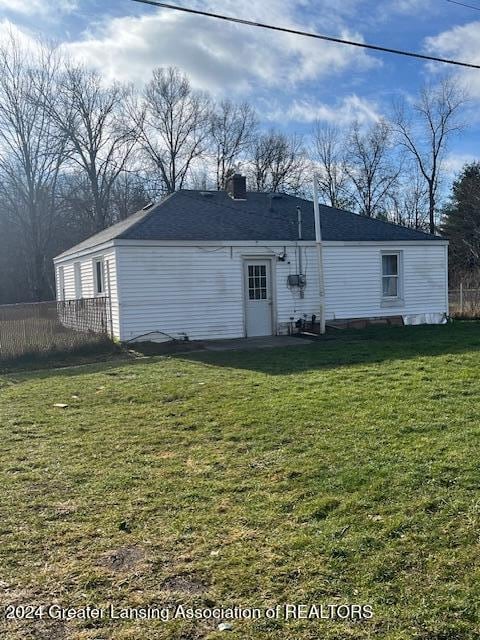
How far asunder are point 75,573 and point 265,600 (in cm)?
110

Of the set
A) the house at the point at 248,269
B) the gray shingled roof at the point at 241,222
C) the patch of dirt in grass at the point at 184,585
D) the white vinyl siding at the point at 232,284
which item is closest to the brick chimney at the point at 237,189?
the house at the point at 248,269

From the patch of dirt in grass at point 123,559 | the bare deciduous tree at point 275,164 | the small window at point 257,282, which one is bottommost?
the patch of dirt in grass at point 123,559

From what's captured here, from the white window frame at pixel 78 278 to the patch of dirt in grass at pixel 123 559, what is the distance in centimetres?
1630

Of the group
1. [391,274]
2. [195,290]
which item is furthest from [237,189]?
[391,274]

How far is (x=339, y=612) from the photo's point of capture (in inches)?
99.6

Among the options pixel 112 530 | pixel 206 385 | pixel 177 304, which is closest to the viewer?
pixel 112 530

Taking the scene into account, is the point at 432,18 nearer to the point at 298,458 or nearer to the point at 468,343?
the point at 468,343

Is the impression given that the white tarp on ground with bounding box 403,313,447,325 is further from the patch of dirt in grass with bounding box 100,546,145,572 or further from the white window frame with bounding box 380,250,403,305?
the patch of dirt in grass with bounding box 100,546,145,572

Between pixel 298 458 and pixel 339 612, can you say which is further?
pixel 298 458

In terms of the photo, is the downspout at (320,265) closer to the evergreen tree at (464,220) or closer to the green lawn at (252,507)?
the green lawn at (252,507)

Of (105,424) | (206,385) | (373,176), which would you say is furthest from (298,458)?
(373,176)

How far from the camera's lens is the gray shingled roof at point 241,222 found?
14.7 meters

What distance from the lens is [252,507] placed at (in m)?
3.76

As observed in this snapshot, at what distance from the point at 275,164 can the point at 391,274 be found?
28.1m
